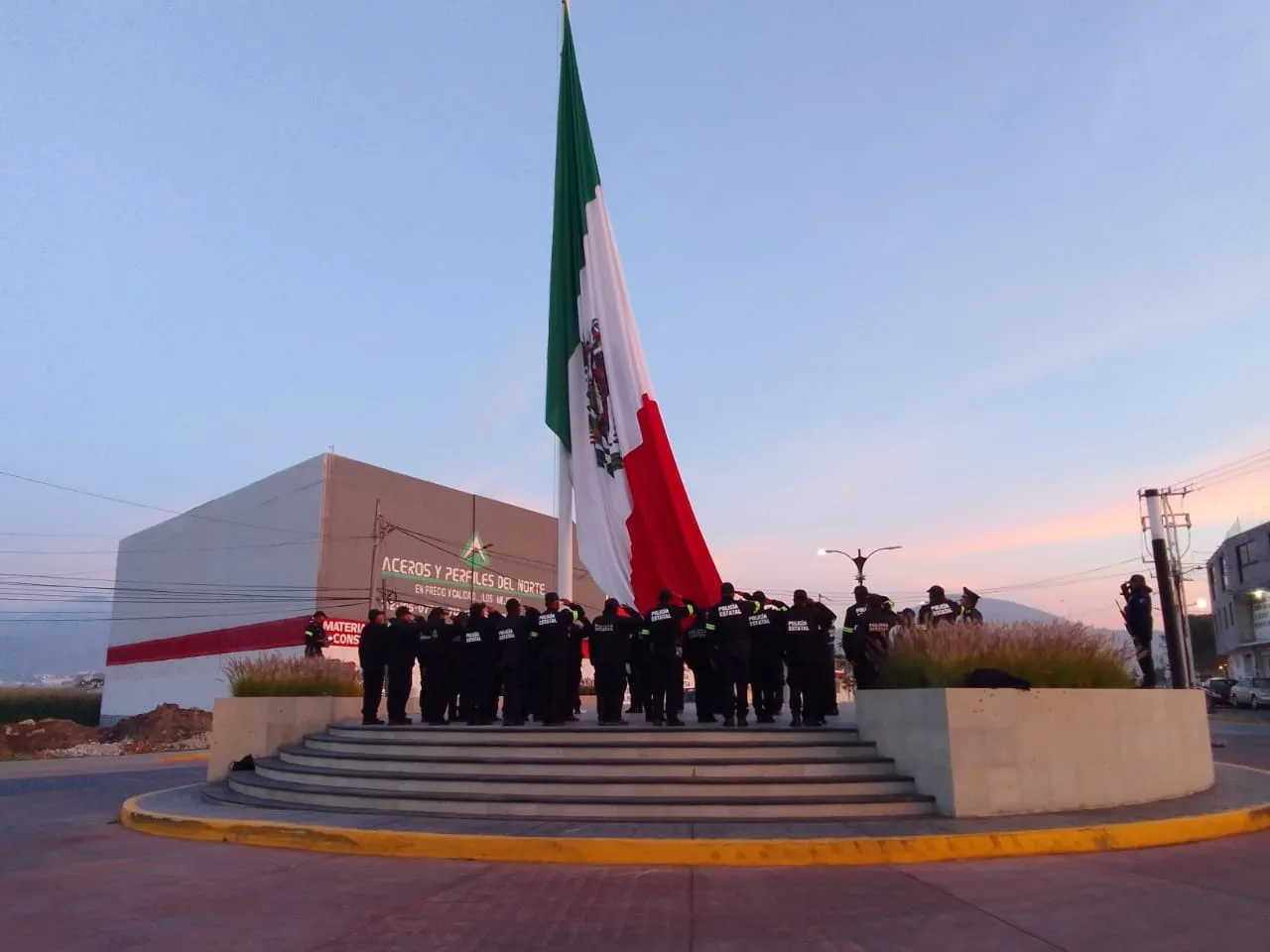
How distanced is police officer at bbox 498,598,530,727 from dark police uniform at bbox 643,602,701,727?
1683 mm

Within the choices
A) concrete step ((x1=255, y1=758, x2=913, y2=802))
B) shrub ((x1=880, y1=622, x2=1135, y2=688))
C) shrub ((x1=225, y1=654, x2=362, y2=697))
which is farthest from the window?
shrub ((x1=225, y1=654, x2=362, y2=697))

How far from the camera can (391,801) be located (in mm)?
9398

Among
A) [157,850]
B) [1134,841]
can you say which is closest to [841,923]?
[1134,841]

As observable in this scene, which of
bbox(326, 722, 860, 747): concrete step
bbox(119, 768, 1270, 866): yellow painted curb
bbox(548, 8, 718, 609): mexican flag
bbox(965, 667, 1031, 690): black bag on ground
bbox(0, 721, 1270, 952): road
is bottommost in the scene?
bbox(0, 721, 1270, 952): road

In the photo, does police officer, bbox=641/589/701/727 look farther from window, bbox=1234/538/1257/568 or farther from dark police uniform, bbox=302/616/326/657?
window, bbox=1234/538/1257/568

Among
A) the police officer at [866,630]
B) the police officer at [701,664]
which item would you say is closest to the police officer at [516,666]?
the police officer at [701,664]

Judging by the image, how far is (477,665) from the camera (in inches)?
493

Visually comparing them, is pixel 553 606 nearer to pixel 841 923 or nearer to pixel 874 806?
pixel 874 806

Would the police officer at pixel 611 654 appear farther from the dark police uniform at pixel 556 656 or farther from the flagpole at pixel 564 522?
the flagpole at pixel 564 522

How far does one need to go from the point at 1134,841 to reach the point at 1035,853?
36.2 inches

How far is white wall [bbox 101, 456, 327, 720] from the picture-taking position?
4044 cm

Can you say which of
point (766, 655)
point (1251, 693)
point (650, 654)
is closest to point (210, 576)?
point (650, 654)

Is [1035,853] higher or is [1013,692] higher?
[1013,692]

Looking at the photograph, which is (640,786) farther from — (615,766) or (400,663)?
(400,663)
